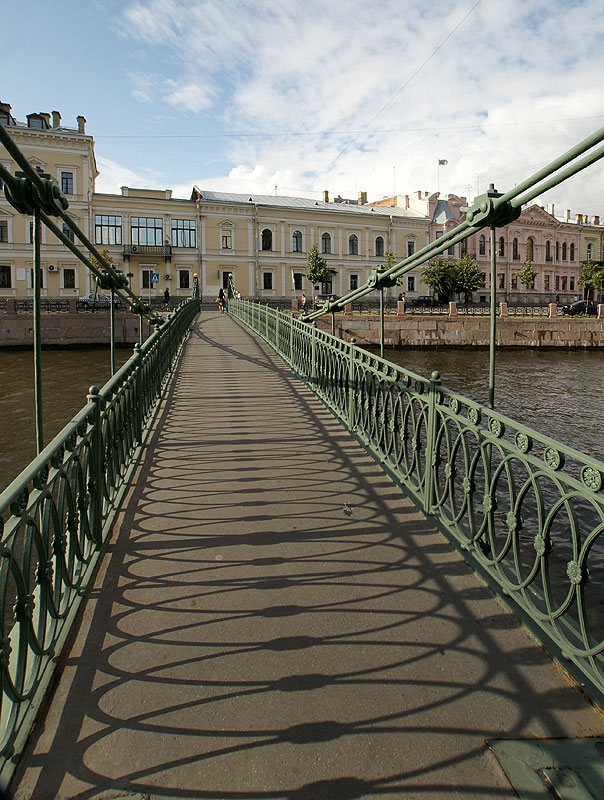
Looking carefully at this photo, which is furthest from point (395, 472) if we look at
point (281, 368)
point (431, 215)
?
point (431, 215)

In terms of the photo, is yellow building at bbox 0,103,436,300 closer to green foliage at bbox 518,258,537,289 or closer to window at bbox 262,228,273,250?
window at bbox 262,228,273,250

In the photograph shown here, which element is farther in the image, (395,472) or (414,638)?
(395,472)

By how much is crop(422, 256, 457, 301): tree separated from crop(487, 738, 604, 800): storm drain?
1691 inches

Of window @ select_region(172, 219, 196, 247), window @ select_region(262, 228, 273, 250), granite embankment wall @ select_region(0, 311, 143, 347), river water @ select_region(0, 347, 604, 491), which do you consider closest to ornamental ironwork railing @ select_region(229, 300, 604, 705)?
river water @ select_region(0, 347, 604, 491)

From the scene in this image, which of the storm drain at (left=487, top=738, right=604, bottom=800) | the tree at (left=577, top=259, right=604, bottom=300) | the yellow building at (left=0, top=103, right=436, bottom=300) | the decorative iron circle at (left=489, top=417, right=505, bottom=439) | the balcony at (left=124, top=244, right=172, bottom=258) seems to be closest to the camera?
the storm drain at (left=487, top=738, right=604, bottom=800)

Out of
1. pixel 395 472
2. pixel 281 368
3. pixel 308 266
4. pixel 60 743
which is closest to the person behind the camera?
pixel 60 743

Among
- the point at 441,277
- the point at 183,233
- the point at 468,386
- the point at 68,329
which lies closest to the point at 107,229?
the point at 183,233

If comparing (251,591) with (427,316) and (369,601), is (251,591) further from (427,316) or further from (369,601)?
(427,316)

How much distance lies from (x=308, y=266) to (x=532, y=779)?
44973mm

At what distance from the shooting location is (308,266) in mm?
45125

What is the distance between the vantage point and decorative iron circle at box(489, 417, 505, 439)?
2551mm

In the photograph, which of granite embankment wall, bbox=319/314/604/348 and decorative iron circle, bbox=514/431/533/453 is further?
granite embankment wall, bbox=319/314/604/348

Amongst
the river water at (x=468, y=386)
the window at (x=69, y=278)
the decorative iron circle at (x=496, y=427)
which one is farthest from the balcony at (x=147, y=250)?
the decorative iron circle at (x=496, y=427)

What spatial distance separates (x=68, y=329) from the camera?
26031 millimetres
